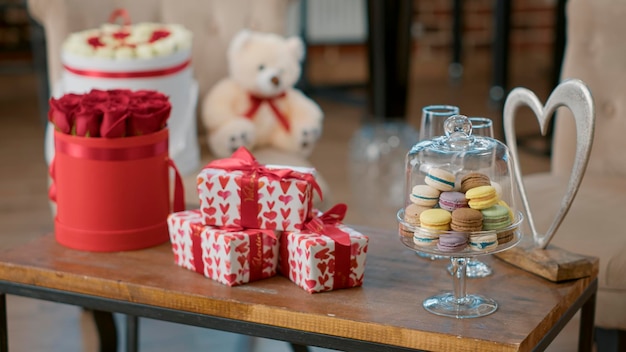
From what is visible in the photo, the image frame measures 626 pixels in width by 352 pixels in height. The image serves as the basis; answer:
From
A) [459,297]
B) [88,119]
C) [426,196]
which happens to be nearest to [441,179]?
[426,196]

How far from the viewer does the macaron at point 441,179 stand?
4.10ft

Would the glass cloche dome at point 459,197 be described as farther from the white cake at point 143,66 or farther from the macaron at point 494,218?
the white cake at point 143,66

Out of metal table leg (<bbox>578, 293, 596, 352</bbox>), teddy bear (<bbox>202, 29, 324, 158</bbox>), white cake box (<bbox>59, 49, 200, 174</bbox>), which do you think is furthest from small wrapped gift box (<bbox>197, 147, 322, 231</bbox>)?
teddy bear (<bbox>202, 29, 324, 158</bbox>)

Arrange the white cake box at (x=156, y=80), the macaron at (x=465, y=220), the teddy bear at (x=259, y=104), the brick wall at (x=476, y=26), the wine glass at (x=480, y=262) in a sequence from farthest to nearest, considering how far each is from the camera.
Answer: the brick wall at (x=476, y=26), the teddy bear at (x=259, y=104), the white cake box at (x=156, y=80), the wine glass at (x=480, y=262), the macaron at (x=465, y=220)

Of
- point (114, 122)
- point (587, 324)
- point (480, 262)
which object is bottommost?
point (587, 324)

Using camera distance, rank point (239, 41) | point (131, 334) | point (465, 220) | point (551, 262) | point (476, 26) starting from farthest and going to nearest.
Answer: point (476, 26) → point (239, 41) → point (131, 334) → point (551, 262) → point (465, 220)

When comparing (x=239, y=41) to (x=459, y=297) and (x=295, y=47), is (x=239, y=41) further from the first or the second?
(x=459, y=297)

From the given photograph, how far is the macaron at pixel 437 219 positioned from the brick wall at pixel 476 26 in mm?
4886

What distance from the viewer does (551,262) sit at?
1.45 m

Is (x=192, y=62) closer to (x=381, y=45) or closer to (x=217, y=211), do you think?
(x=381, y=45)

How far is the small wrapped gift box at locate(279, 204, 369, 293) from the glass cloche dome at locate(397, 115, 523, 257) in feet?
0.36

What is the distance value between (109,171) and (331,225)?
1.21ft

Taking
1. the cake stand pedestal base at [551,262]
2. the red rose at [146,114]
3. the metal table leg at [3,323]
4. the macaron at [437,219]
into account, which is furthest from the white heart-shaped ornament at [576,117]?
the metal table leg at [3,323]

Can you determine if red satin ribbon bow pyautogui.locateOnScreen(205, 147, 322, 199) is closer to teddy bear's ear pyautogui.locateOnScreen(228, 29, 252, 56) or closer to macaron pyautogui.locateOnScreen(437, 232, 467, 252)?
macaron pyautogui.locateOnScreen(437, 232, 467, 252)
